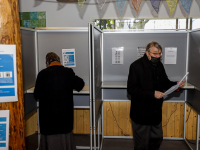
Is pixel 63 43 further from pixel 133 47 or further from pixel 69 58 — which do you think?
pixel 133 47

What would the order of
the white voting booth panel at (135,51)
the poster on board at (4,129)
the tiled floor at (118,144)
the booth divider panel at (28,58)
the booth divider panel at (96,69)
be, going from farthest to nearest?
the white voting booth panel at (135,51), the tiled floor at (118,144), the booth divider panel at (28,58), the booth divider panel at (96,69), the poster on board at (4,129)

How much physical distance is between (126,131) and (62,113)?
1533mm

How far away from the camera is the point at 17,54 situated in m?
1.87

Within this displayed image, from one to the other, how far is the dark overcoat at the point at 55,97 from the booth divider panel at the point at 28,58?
48 centimetres

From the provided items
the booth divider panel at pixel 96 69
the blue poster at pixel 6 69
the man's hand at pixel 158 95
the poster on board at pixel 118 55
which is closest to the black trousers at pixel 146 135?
the man's hand at pixel 158 95

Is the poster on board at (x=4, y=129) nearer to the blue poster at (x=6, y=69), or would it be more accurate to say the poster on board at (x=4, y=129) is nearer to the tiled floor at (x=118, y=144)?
the blue poster at (x=6, y=69)

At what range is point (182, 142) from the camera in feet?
11.2

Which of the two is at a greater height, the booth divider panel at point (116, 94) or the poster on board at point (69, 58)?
the poster on board at point (69, 58)

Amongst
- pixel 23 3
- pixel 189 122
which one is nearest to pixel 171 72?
pixel 189 122

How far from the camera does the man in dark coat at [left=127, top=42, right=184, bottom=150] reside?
2.37m

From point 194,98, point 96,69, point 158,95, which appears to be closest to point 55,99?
A: point 96,69

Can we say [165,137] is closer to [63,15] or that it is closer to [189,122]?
[189,122]

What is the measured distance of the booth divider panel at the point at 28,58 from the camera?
8.83ft

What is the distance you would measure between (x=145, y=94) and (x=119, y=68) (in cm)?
116
